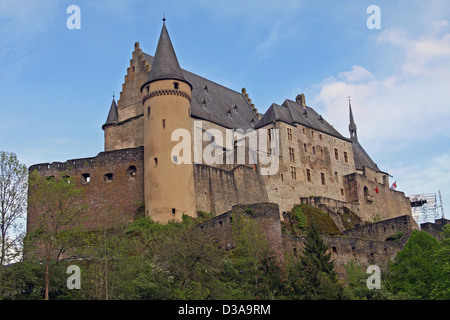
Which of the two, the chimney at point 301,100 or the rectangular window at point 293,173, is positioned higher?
the chimney at point 301,100

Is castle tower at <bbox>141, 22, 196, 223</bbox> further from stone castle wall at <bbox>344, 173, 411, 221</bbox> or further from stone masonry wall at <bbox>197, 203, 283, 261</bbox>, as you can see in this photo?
stone castle wall at <bbox>344, 173, 411, 221</bbox>

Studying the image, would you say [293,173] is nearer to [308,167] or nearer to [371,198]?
[308,167]

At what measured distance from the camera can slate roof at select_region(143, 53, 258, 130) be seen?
180 feet

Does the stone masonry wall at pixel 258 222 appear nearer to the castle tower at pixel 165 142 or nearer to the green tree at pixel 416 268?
the castle tower at pixel 165 142

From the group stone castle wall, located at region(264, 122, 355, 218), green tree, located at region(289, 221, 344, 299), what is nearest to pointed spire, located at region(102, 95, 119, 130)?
stone castle wall, located at region(264, 122, 355, 218)

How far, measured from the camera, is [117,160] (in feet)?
156

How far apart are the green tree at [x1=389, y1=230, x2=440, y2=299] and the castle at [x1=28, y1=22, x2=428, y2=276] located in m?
13.9

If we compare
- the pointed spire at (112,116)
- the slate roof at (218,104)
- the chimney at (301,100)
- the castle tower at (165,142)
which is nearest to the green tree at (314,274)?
the castle tower at (165,142)

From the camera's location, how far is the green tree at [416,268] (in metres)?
34.7

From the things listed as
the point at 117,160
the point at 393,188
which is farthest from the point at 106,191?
A: the point at 393,188

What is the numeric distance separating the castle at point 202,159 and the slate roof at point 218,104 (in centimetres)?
14

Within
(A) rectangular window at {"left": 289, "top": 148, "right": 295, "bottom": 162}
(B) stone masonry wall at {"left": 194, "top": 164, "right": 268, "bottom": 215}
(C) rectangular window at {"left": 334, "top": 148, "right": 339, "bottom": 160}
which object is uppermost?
(C) rectangular window at {"left": 334, "top": 148, "right": 339, "bottom": 160}
